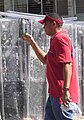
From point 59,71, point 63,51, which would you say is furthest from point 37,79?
point 63,51

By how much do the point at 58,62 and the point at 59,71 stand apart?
0.11 meters

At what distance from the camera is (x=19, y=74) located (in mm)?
6129

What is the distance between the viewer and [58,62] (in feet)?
14.1

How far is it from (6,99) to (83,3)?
44.8 ft

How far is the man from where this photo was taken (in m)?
4.23

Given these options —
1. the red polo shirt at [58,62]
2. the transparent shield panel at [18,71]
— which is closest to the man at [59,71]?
the red polo shirt at [58,62]

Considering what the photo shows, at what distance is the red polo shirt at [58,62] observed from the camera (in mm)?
4285

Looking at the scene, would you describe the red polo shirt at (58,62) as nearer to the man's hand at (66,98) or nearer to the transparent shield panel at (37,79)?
the man's hand at (66,98)

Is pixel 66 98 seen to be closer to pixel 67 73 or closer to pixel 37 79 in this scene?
pixel 67 73

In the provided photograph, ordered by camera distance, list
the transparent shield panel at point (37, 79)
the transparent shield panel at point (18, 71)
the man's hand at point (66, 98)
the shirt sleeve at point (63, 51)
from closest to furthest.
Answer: the man's hand at point (66, 98)
the shirt sleeve at point (63, 51)
the transparent shield panel at point (18, 71)
the transparent shield panel at point (37, 79)

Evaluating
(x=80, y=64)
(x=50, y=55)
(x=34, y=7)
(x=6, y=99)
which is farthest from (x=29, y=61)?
(x=34, y=7)

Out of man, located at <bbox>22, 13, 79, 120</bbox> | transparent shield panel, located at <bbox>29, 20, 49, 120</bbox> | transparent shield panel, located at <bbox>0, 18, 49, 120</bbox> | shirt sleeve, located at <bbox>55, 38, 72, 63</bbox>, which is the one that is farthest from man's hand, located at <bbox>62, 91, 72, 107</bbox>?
transparent shield panel, located at <bbox>29, 20, 49, 120</bbox>

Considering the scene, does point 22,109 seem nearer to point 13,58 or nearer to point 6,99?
point 6,99

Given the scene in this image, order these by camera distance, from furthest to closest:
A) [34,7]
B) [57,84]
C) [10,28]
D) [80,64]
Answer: [34,7]
[80,64]
[10,28]
[57,84]
